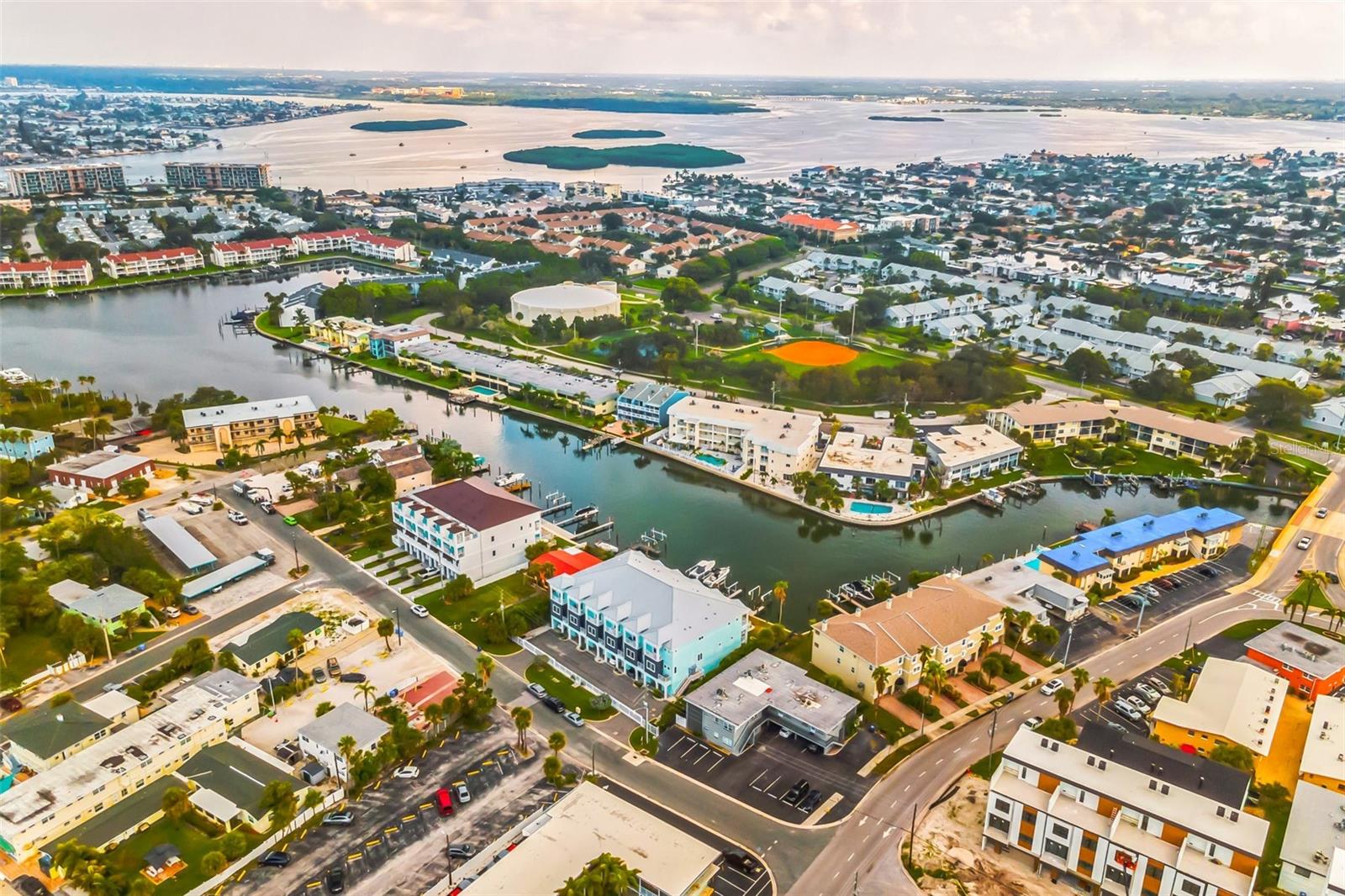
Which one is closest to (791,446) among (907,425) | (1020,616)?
(907,425)

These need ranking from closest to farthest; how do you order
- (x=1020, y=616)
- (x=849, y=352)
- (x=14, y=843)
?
1. (x=14, y=843)
2. (x=1020, y=616)
3. (x=849, y=352)

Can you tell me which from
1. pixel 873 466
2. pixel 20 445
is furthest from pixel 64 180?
pixel 873 466

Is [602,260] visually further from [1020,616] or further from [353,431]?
[1020,616]

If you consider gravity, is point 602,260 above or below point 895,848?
above

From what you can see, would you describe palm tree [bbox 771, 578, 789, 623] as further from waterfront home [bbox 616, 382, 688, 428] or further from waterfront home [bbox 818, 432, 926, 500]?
waterfront home [bbox 616, 382, 688, 428]

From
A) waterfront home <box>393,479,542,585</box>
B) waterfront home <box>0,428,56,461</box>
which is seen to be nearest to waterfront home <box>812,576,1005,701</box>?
waterfront home <box>393,479,542,585</box>

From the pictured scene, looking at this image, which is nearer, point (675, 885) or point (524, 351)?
point (675, 885)

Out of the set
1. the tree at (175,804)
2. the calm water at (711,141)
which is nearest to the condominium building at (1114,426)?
the tree at (175,804)

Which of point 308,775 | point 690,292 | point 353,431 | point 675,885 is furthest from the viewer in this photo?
point 690,292
